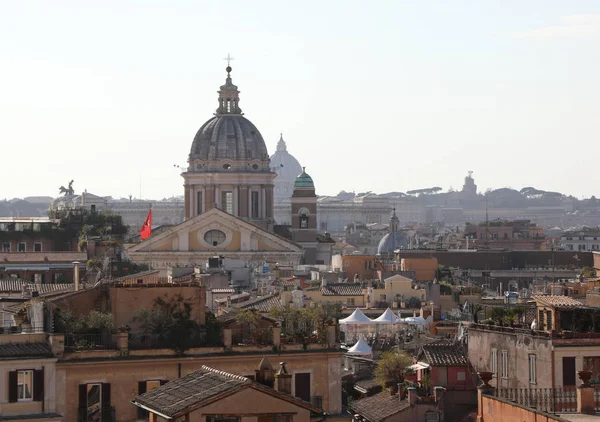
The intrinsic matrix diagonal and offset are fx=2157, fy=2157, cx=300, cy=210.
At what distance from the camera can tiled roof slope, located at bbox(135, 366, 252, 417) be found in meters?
23.5

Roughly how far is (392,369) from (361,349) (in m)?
7.01

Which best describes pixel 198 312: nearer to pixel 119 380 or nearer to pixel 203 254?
pixel 119 380

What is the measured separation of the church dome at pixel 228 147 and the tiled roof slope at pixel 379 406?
274 ft

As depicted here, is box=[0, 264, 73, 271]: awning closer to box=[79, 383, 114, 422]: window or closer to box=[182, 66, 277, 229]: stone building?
box=[79, 383, 114, 422]: window

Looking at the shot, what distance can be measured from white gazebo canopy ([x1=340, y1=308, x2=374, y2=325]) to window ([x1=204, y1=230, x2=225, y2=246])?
4856cm

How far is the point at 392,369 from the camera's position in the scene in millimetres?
40750

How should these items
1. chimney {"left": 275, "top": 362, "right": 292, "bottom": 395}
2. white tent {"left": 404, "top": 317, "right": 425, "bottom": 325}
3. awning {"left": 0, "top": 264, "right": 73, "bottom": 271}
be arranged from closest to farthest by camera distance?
chimney {"left": 275, "top": 362, "right": 292, "bottom": 395} < white tent {"left": 404, "top": 317, "right": 425, "bottom": 325} < awning {"left": 0, "top": 264, "right": 73, "bottom": 271}

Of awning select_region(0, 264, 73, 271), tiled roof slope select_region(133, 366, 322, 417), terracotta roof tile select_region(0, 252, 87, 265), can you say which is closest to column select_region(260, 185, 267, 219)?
terracotta roof tile select_region(0, 252, 87, 265)

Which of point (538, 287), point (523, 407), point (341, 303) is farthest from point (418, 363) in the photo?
point (538, 287)

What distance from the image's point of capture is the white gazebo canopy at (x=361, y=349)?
46.8 m

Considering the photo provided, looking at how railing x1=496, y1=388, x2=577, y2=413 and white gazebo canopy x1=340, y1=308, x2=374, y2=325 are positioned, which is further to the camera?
white gazebo canopy x1=340, y1=308, x2=374, y2=325

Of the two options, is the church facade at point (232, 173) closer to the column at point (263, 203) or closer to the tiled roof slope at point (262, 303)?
the column at point (263, 203)

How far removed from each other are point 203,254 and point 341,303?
39.5 metres

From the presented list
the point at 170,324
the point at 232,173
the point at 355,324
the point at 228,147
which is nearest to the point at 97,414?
the point at 170,324
